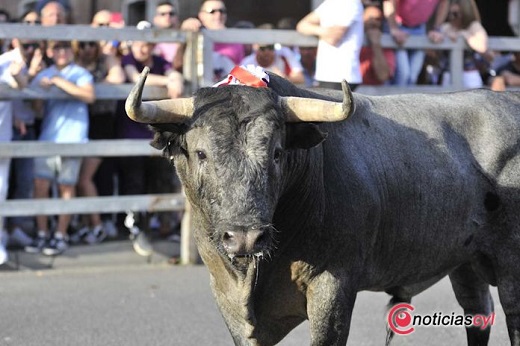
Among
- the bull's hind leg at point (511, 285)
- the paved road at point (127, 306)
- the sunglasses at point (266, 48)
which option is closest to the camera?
the bull's hind leg at point (511, 285)

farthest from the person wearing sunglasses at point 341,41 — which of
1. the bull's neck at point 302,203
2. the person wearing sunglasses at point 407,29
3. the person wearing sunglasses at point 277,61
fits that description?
the bull's neck at point 302,203

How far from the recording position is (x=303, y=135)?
15.1 feet

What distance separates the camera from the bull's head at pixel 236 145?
4.20 meters

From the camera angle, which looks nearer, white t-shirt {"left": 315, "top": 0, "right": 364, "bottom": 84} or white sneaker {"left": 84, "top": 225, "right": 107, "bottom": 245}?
white t-shirt {"left": 315, "top": 0, "right": 364, "bottom": 84}

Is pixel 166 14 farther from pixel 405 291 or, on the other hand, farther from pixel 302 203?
pixel 302 203

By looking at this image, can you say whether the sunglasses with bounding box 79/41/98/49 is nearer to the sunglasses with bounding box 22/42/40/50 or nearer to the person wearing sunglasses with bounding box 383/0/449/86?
the sunglasses with bounding box 22/42/40/50

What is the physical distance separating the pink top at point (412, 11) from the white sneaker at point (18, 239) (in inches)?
165

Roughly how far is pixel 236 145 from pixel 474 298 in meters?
2.39

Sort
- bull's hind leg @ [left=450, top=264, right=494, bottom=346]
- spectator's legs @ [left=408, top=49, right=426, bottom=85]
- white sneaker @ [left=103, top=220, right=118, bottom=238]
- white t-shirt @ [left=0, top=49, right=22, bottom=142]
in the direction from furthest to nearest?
spectator's legs @ [left=408, top=49, right=426, bottom=85] → white sneaker @ [left=103, top=220, right=118, bottom=238] → white t-shirt @ [left=0, top=49, right=22, bottom=142] → bull's hind leg @ [left=450, top=264, right=494, bottom=346]

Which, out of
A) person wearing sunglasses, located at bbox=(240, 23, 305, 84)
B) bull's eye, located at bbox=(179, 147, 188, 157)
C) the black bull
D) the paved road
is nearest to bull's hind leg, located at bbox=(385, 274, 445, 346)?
the black bull

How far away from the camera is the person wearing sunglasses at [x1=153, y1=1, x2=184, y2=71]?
9352mm

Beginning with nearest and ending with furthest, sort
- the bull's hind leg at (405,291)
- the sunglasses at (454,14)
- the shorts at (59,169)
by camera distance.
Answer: the bull's hind leg at (405,291)
the shorts at (59,169)
the sunglasses at (454,14)

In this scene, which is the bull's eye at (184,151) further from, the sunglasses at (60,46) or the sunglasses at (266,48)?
the sunglasses at (266,48)

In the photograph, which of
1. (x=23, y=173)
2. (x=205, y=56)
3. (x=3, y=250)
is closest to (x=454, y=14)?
(x=205, y=56)
